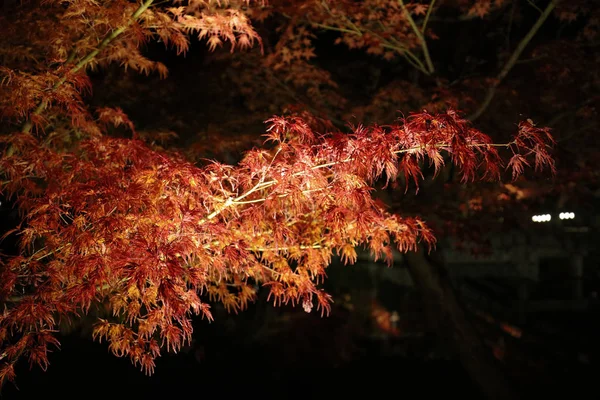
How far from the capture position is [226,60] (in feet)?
29.7

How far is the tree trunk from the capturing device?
722cm

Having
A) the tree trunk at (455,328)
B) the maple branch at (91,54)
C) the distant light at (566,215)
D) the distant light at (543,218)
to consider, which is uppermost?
the distant light at (566,215)

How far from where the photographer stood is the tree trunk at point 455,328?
722 centimetres

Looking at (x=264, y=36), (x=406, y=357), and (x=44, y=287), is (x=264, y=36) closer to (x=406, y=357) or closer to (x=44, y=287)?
(x=44, y=287)

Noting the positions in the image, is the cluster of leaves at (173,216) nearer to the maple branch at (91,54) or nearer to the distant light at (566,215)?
the maple branch at (91,54)

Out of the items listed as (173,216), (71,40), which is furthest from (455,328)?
(71,40)

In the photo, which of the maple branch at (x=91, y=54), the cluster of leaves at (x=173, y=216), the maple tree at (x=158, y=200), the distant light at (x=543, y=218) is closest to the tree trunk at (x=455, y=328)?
the maple tree at (x=158, y=200)

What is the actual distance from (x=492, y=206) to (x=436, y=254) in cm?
110

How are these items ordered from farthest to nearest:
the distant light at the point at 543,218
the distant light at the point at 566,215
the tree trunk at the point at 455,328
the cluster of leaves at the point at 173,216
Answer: the distant light at the point at 566,215
the distant light at the point at 543,218
the tree trunk at the point at 455,328
the cluster of leaves at the point at 173,216

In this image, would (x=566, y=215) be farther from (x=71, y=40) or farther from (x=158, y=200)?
(x=158, y=200)

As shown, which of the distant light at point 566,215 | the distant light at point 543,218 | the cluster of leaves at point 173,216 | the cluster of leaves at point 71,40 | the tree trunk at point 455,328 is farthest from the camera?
the distant light at point 566,215

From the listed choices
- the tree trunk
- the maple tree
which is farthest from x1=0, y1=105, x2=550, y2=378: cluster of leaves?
the tree trunk

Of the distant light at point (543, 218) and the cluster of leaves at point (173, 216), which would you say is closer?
the cluster of leaves at point (173, 216)

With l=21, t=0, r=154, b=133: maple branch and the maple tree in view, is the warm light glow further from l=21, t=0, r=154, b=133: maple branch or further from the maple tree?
l=21, t=0, r=154, b=133: maple branch
